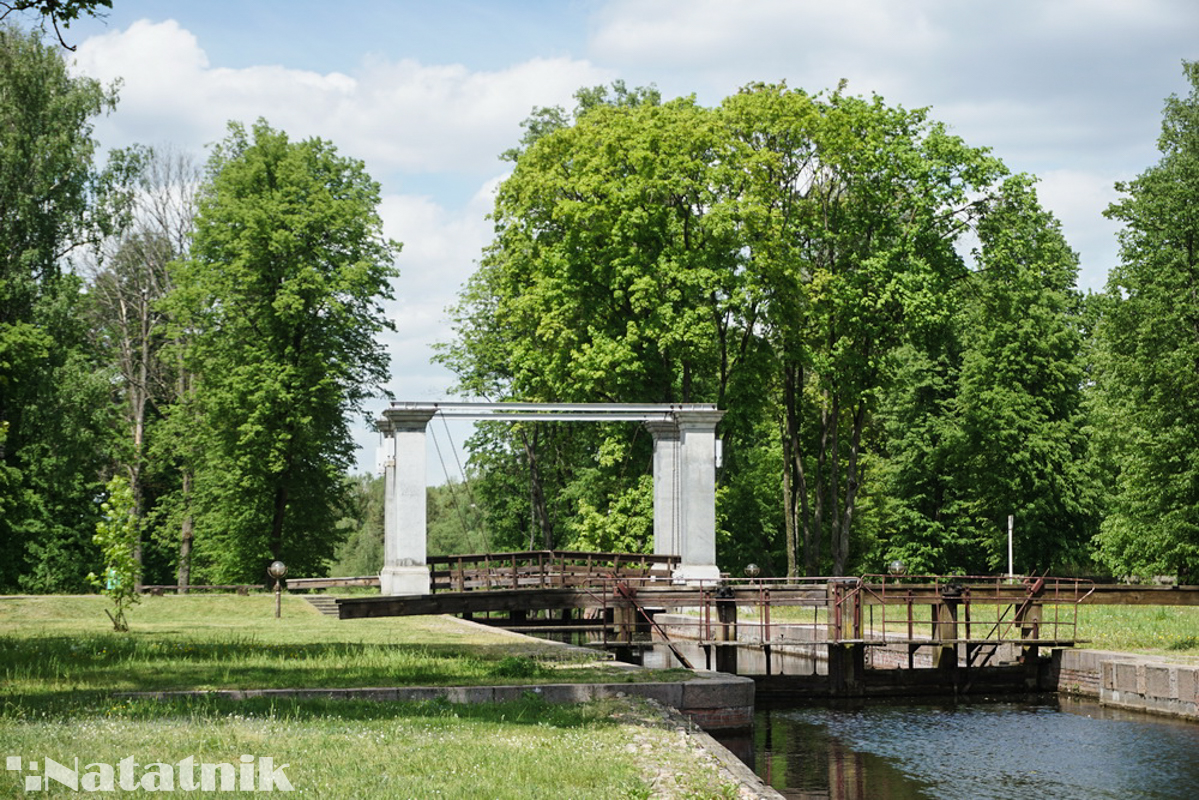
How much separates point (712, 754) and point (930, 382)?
3630 centimetres

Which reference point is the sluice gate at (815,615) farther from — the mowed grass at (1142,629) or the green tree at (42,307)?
the green tree at (42,307)

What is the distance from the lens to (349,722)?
11.6 meters

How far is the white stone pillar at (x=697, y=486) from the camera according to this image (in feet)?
95.6

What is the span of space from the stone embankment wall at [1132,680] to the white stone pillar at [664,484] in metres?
9.01

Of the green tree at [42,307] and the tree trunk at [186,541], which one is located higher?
the green tree at [42,307]

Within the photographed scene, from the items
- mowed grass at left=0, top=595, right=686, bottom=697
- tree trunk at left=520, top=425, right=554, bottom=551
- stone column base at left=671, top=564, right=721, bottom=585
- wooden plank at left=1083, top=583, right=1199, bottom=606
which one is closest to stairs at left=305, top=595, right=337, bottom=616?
mowed grass at left=0, top=595, right=686, bottom=697

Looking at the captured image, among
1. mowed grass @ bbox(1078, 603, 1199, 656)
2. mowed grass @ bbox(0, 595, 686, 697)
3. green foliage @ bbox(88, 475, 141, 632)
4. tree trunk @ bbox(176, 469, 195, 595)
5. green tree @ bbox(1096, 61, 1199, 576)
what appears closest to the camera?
mowed grass @ bbox(0, 595, 686, 697)

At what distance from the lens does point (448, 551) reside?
7338 cm

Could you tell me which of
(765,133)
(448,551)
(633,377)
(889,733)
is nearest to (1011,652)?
(889,733)

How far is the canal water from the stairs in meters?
10.6

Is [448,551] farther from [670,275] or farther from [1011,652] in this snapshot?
[1011,652]

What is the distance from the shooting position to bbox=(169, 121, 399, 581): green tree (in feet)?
119

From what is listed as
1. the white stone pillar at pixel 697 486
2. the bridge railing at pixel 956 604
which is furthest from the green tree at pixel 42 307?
the bridge railing at pixel 956 604

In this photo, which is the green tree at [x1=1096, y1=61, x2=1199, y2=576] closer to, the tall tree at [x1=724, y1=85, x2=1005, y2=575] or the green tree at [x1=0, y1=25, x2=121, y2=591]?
the tall tree at [x1=724, y1=85, x2=1005, y2=575]
